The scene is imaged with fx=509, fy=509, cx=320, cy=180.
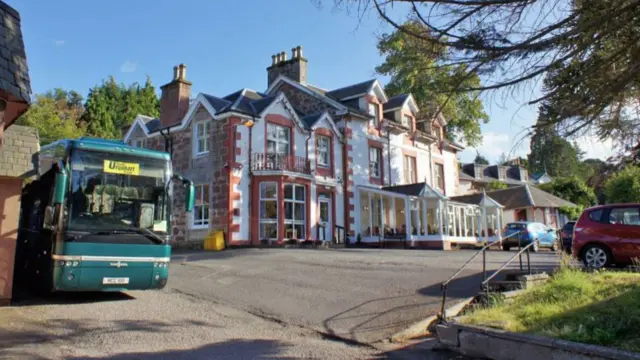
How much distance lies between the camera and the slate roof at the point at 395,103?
103ft

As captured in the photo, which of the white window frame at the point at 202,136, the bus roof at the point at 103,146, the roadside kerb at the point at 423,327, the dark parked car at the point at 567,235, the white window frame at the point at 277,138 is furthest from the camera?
the white window frame at the point at 277,138

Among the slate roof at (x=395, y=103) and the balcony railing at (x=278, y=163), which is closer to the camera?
the balcony railing at (x=278, y=163)

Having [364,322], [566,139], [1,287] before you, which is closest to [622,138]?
[566,139]

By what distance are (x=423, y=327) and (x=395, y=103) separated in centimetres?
2460

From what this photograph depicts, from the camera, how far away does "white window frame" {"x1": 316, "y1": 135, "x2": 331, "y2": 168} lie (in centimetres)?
2622

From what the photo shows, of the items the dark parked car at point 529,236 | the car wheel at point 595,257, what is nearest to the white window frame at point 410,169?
the dark parked car at point 529,236

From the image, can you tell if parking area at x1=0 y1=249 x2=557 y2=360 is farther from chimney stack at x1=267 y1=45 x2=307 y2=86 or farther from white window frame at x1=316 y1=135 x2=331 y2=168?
chimney stack at x1=267 y1=45 x2=307 y2=86

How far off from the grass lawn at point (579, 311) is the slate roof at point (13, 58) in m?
7.10

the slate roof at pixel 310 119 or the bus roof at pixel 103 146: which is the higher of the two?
the slate roof at pixel 310 119

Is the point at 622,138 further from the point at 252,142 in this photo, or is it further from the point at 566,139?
the point at 252,142

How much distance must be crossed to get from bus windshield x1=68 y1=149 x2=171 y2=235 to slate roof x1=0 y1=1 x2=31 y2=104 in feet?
8.76

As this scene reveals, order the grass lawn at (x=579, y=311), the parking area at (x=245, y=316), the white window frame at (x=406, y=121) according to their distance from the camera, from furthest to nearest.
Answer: the white window frame at (x=406, y=121) → the parking area at (x=245, y=316) → the grass lawn at (x=579, y=311)

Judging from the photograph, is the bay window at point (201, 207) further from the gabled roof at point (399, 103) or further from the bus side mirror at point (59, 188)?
the bus side mirror at point (59, 188)

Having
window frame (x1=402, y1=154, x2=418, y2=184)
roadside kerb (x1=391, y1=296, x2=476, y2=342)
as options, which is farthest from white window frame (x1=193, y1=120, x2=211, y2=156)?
roadside kerb (x1=391, y1=296, x2=476, y2=342)
